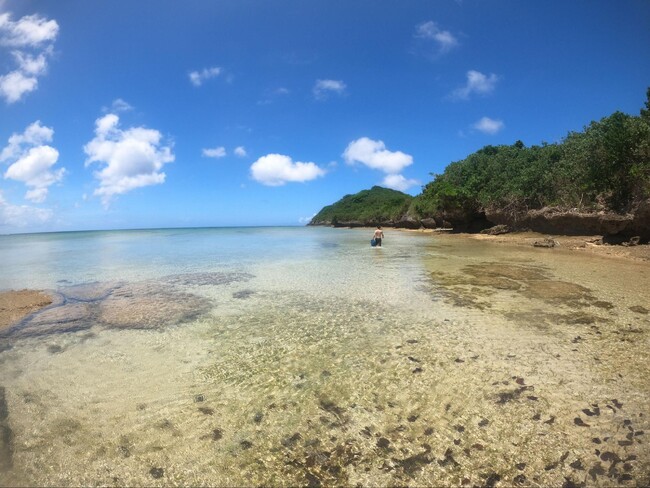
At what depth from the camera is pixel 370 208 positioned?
95.4 m

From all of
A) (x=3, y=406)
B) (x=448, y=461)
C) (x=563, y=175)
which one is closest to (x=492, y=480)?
(x=448, y=461)

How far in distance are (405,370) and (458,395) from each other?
2.96 feet

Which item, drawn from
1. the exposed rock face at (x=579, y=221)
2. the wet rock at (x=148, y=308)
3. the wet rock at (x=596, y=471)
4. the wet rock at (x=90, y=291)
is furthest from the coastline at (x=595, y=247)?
the wet rock at (x=90, y=291)

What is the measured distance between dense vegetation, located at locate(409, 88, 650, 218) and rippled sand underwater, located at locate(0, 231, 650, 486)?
14344 mm

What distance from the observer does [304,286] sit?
11.5 meters

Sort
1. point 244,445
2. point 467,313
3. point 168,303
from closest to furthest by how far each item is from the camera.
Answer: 1. point 244,445
2. point 467,313
3. point 168,303

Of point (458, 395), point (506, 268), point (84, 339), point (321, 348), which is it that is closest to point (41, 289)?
point (84, 339)

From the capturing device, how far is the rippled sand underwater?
10.6 ft

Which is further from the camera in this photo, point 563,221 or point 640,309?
point 563,221

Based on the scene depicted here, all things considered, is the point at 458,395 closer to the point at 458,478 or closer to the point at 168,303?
the point at 458,478

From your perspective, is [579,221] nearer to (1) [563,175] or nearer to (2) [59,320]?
(1) [563,175]

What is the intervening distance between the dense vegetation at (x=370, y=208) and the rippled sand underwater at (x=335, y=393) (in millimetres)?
65860

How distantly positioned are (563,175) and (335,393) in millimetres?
29727

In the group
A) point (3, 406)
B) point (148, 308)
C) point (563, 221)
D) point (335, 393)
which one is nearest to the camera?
point (3, 406)
